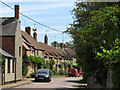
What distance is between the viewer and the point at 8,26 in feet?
109

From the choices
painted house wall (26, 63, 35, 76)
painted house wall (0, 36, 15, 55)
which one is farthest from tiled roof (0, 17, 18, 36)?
painted house wall (26, 63, 35, 76)

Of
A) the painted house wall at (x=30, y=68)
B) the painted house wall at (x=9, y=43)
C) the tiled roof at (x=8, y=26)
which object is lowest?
the painted house wall at (x=30, y=68)

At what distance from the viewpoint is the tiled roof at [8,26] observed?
3183cm

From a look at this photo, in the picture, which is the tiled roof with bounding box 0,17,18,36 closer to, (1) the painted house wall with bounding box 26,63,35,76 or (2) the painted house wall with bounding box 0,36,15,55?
(2) the painted house wall with bounding box 0,36,15,55

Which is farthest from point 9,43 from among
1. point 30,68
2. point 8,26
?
point 30,68

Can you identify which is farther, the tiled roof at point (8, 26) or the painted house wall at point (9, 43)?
the tiled roof at point (8, 26)

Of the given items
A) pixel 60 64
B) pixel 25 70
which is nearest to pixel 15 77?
pixel 25 70

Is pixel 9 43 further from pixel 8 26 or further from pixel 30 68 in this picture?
pixel 30 68

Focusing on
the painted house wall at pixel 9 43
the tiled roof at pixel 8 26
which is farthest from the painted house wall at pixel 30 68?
the painted house wall at pixel 9 43

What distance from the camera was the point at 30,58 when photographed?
157 ft

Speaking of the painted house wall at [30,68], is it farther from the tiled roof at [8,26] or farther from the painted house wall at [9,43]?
the painted house wall at [9,43]

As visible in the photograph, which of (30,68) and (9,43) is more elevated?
(9,43)

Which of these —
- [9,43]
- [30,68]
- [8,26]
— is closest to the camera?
[9,43]

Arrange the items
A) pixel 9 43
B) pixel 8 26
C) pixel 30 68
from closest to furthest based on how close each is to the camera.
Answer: pixel 9 43 < pixel 8 26 < pixel 30 68
